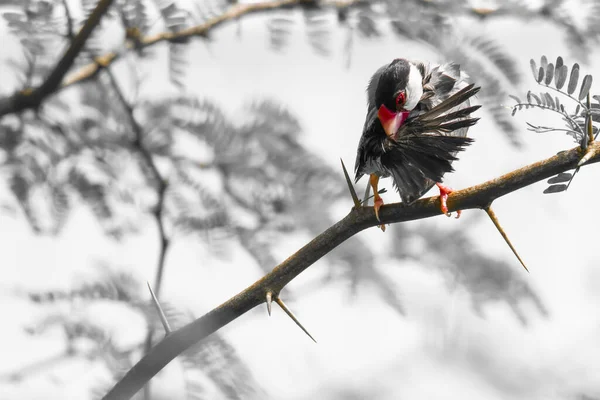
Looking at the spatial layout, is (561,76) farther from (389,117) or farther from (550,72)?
(389,117)

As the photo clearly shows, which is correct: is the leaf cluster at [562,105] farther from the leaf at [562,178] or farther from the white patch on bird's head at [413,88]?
the white patch on bird's head at [413,88]

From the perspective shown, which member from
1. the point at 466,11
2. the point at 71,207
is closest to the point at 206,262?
the point at 71,207

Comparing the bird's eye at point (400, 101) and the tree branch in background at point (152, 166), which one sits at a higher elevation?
the bird's eye at point (400, 101)

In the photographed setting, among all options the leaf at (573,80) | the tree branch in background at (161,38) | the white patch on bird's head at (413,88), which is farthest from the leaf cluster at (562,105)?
the tree branch in background at (161,38)

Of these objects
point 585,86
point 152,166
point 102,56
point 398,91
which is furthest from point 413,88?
point 102,56

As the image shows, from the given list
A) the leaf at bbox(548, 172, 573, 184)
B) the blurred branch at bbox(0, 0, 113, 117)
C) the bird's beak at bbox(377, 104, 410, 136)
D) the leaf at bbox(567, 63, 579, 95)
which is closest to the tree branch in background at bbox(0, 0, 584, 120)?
the blurred branch at bbox(0, 0, 113, 117)

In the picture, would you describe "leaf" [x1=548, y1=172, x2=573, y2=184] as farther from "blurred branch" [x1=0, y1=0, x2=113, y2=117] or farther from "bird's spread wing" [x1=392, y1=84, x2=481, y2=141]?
"blurred branch" [x1=0, y1=0, x2=113, y2=117]

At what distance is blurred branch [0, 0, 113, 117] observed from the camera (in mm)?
2809

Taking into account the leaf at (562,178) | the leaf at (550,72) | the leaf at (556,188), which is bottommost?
the leaf at (556,188)

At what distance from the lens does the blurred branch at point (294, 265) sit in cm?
155

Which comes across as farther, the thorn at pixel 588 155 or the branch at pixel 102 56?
the branch at pixel 102 56

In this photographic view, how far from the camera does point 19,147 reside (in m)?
3.37

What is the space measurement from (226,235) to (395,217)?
4.42 ft

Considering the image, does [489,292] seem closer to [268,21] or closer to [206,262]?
[206,262]
